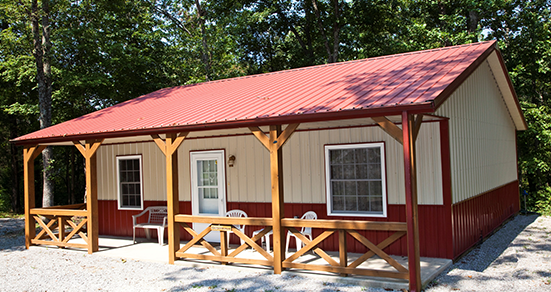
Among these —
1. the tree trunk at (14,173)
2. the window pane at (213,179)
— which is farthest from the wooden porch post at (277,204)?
the tree trunk at (14,173)

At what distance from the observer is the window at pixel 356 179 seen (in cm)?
751

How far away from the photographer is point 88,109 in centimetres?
1783

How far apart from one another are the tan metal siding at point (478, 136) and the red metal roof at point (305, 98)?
0.74 metres

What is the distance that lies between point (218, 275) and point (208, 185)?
3058 mm

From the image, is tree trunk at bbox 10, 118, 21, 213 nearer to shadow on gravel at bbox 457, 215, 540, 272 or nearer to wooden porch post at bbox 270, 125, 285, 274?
wooden porch post at bbox 270, 125, 285, 274

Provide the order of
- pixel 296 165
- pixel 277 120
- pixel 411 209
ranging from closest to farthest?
pixel 411 209 < pixel 277 120 < pixel 296 165

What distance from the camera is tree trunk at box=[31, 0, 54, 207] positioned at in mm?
13484

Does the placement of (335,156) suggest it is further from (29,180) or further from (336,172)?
(29,180)

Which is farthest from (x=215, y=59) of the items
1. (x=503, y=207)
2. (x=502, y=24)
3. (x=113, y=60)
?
(x=503, y=207)

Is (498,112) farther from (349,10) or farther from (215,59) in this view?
(215,59)

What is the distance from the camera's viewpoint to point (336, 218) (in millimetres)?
7867

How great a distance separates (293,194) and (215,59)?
43.7ft

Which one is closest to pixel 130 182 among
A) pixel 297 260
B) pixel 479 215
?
pixel 297 260

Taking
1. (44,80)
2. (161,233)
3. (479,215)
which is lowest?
(161,233)
